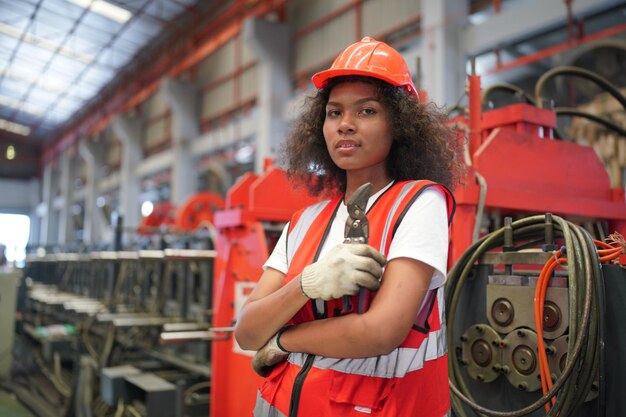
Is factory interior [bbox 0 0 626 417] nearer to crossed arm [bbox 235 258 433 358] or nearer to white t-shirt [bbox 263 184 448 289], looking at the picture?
white t-shirt [bbox 263 184 448 289]

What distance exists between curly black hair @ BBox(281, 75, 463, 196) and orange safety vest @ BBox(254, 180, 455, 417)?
0.11 metres

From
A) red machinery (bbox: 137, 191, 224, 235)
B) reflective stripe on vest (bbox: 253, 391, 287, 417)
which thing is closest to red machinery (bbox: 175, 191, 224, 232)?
red machinery (bbox: 137, 191, 224, 235)

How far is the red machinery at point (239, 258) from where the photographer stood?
3064 millimetres

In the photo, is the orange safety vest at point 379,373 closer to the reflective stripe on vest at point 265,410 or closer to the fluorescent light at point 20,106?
the reflective stripe on vest at point 265,410

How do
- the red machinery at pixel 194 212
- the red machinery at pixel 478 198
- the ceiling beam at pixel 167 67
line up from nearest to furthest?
the red machinery at pixel 478 198, the red machinery at pixel 194 212, the ceiling beam at pixel 167 67

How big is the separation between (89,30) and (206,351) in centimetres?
869

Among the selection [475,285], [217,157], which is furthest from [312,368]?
[217,157]

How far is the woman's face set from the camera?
1197mm

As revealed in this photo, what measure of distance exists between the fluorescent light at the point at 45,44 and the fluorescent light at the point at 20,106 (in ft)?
15.6

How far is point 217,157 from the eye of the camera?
11.3 m

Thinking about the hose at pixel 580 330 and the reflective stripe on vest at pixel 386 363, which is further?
the hose at pixel 580 330

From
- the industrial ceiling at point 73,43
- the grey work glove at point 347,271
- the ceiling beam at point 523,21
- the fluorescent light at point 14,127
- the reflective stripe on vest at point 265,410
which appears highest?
the industrial ceiling at point 73,43

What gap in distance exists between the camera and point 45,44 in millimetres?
11656

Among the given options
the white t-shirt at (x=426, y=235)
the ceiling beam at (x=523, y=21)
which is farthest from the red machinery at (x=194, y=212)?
the white t-shirt at (x=426, y=235)
